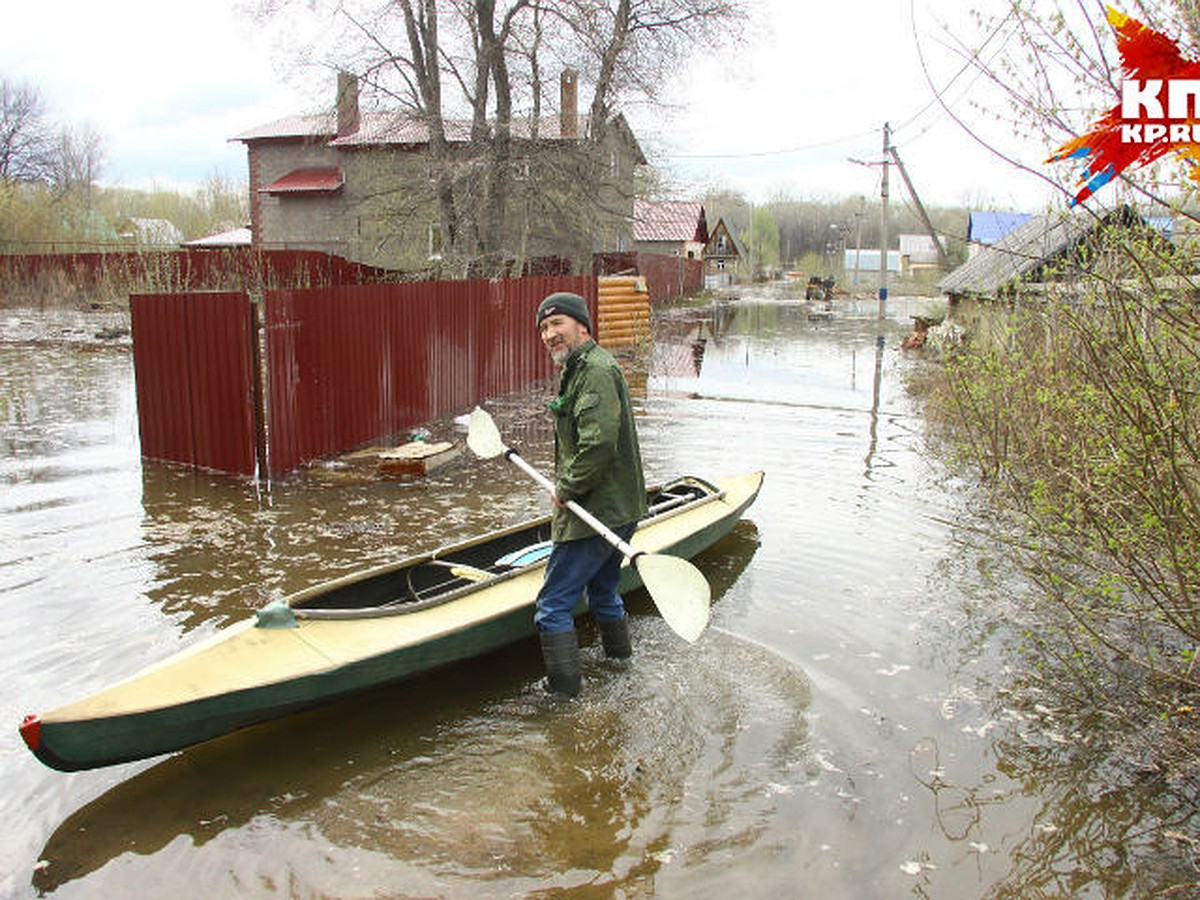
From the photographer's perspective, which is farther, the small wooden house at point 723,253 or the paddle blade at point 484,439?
the small wooden house at point 723,253

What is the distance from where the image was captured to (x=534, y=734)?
462 cm

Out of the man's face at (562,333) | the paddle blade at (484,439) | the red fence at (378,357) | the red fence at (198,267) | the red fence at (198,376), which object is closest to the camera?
the man's face at (562,333)

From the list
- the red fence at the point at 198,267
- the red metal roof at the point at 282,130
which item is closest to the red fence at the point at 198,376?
the red fence at the point at 198,267

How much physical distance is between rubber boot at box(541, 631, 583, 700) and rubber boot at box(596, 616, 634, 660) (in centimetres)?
42

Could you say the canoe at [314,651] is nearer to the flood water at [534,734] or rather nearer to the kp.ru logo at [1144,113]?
the flood water at [534,734]

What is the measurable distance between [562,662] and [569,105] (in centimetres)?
2344

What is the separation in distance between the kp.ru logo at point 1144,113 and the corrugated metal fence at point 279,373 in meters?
7.08

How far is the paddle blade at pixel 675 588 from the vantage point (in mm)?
4852

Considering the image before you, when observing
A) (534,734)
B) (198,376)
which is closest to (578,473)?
(534,734)

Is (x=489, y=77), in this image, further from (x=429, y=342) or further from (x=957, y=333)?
(x=957, y=333)

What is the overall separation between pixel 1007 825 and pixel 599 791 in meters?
1.72

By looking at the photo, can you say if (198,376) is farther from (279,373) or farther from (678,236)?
(678,236)

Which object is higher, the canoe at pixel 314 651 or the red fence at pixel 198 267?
the red fence at pixel 198 267

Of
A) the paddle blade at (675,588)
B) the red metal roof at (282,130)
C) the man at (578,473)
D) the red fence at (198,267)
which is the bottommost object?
the paddle blade at (675,588)
